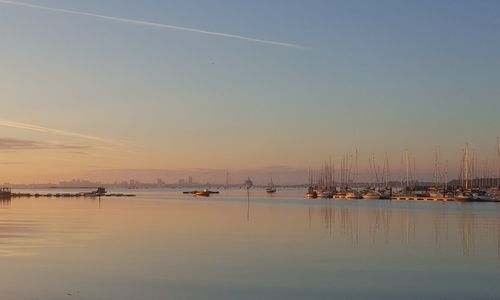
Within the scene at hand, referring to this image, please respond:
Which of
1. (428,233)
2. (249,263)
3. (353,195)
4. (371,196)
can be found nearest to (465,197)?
(371,196)

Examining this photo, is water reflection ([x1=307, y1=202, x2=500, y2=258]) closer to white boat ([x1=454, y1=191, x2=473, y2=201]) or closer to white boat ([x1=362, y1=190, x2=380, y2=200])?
white boat ([x1=454, y1=191, x2=473, y2=201])

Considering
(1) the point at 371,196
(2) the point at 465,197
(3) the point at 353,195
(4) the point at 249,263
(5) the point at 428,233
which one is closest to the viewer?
(4) the point at 249,263

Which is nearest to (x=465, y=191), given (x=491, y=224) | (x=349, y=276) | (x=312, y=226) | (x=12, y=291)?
(x=491, y=224)

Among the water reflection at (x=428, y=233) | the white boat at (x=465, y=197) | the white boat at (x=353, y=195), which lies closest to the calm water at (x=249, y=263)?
the water reflection at (x=428, y=233)

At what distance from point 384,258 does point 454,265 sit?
350 cm

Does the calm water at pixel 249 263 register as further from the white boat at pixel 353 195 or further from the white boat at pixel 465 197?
the white boat at pixel 353 195

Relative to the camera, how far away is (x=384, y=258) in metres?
30.1

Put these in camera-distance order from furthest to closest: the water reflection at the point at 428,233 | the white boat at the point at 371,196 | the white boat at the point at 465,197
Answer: the white boat at the point at 371,196 < the white boat at the point at 465,197 < the water reflection at the point at 428,233

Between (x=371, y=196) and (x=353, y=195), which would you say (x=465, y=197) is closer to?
(x=371, y=196)

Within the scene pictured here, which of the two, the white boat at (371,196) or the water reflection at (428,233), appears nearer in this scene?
the water reflection at (428,233)

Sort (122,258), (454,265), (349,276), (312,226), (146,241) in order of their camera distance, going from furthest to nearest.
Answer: (312,226)
(146,241)
(122,258)
(454,265)
(349,276)

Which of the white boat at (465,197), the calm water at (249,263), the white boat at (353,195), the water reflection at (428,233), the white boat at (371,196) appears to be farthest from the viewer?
the white boat at (353,195)

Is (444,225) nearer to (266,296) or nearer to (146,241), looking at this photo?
(146,241)

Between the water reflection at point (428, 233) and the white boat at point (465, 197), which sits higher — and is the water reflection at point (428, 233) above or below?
below
